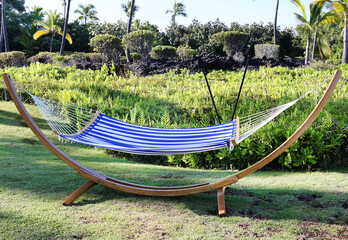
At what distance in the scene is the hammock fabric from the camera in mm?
2332

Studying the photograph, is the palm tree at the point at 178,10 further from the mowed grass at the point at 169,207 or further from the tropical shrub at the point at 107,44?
the mowed grass at the point at 169,207

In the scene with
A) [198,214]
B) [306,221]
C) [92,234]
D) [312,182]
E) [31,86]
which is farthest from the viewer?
[31,86]

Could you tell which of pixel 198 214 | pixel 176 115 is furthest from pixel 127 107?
pixel 198 214

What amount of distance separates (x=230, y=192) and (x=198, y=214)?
1.72 ft

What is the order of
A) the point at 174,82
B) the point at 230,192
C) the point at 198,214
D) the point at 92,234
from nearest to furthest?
the point at 92,234, the point at 198,214, the point at 230,192, the point at 174,82

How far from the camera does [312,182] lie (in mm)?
2932

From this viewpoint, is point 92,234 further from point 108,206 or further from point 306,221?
point 306,221

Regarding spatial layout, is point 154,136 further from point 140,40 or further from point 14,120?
point 140,40

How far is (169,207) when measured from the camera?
243cm

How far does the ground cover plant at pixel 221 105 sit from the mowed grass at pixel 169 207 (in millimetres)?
279

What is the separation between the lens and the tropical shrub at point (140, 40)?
37.1 feet

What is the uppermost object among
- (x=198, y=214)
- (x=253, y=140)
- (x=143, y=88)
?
(x=143, y=88)

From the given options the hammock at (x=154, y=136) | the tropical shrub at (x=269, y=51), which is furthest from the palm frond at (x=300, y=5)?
the hammock at (x=154, y=136)

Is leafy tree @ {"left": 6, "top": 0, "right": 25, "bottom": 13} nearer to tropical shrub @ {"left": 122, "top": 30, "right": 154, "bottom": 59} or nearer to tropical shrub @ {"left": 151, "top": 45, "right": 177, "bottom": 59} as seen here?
tropical shrub @ {"left": 151, "top": 45, "right": 177, "bottom": 59}
